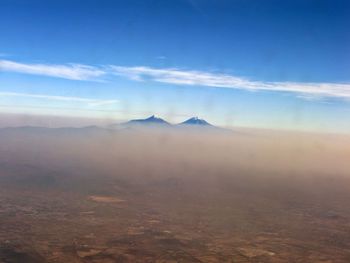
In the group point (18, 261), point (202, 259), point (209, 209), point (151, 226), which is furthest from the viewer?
point (209, 209)

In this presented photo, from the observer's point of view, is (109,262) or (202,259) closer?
(109,262)

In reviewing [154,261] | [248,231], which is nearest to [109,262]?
[154,261]

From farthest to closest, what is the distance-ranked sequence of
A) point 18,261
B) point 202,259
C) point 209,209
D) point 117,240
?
point 209,209, point 117,240, point 202,259, point 18,261

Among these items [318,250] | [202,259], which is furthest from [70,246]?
[318,250]

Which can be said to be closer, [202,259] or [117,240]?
[202,259]

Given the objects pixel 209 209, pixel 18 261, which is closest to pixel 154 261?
pixel 18 261

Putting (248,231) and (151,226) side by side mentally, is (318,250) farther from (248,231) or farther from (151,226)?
(151,226)

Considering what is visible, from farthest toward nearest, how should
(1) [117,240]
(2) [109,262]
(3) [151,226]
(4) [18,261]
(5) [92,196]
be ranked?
(5) [92,196] < (3) [151,226] < (1) [117,240] < (2) [109,262] < (4) [18,261]

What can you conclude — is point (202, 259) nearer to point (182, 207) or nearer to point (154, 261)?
point (154, 261)

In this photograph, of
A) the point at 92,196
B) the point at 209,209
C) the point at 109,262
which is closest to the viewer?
the point at 109,262
